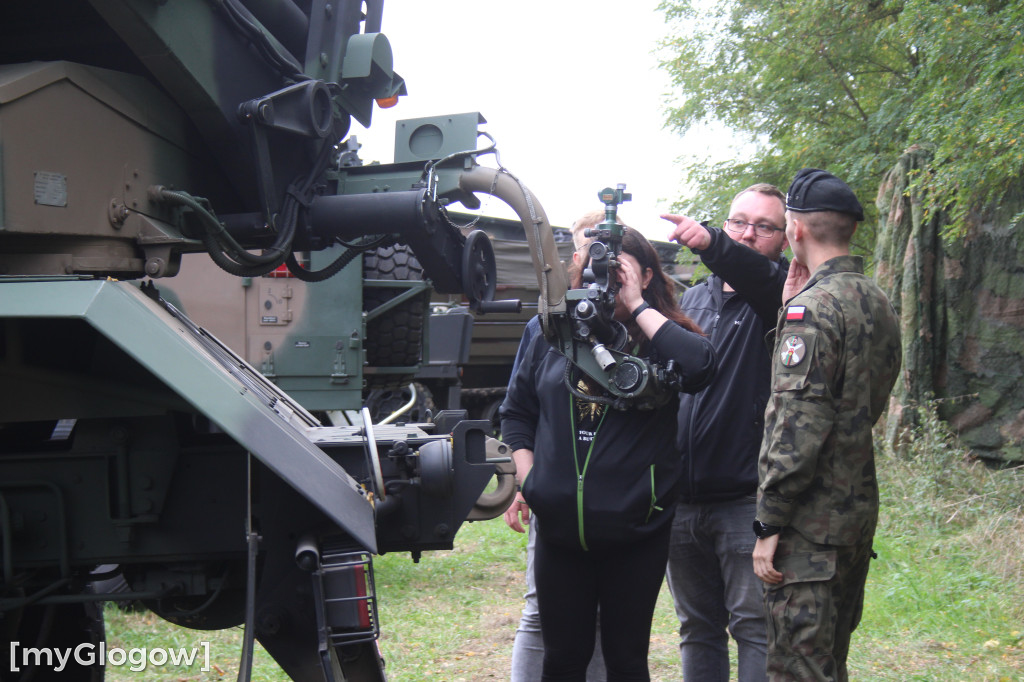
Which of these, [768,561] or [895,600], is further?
[895,600]

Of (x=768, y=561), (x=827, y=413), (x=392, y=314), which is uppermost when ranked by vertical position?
(x=392, y=314)

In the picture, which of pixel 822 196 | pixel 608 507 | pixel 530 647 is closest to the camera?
pixel 822 196

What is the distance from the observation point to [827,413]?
273cm

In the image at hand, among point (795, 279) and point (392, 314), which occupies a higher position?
point (392, 314)

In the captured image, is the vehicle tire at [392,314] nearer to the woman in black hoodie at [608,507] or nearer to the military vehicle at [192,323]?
the military vehicle at [192,323]

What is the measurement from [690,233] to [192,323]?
1.68 meters

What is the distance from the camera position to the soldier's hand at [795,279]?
3.15m

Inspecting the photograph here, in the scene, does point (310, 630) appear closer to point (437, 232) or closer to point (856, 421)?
point (437, 232)

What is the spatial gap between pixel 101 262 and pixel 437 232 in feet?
3.97

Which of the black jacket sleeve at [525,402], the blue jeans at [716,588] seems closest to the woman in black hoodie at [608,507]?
the black jacket sleeve at [525,402]

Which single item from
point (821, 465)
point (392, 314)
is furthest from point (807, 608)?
point (392, 314)

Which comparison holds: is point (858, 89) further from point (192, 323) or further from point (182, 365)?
point (182, 365)

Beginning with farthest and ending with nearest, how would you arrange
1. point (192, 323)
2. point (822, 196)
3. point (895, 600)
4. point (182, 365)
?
1. point (895, 600)
2. point (192, 323)
3. point (822, 196)
4. point (182, 365)

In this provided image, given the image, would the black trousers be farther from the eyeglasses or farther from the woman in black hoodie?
the eyeglasses
